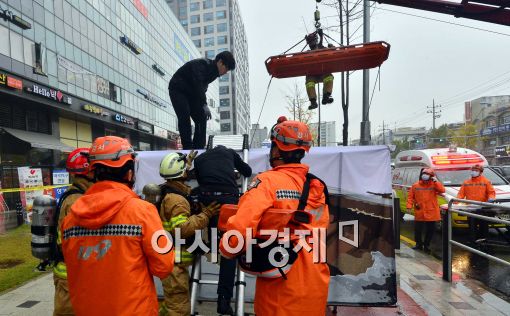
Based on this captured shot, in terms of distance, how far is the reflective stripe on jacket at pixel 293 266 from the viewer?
214cm

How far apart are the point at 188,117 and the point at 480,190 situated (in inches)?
287

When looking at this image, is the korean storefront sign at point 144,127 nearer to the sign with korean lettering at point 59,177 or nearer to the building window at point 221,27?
the sign with korean lettering at point 59,177

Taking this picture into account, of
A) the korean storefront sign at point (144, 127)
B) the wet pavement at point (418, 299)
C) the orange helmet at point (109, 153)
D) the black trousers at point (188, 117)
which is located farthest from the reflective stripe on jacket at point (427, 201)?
the korean storefront sign at point (144, 127)

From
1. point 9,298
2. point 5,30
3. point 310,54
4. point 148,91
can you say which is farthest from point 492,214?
point 148,91

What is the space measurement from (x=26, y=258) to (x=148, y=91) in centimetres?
3677

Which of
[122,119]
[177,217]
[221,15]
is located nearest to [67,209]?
[177,217]

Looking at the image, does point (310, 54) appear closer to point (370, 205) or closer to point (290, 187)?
point (370, 205)

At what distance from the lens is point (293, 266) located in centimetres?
226

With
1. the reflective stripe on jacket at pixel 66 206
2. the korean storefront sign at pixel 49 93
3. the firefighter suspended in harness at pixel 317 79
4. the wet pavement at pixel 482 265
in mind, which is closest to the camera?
the reflective stripe on jacket at pixel 66 206

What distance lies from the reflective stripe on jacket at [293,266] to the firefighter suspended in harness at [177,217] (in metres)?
0.86

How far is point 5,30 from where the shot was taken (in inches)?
766

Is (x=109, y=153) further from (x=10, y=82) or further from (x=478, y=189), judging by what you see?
(x=10, y=82)

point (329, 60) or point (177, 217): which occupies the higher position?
point (329, 60)

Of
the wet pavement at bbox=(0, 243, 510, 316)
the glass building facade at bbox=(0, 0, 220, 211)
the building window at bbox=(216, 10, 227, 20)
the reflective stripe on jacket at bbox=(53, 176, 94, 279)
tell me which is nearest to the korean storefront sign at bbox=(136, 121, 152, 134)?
the glass building facade at bbox=(0, 0, 220, 211)
